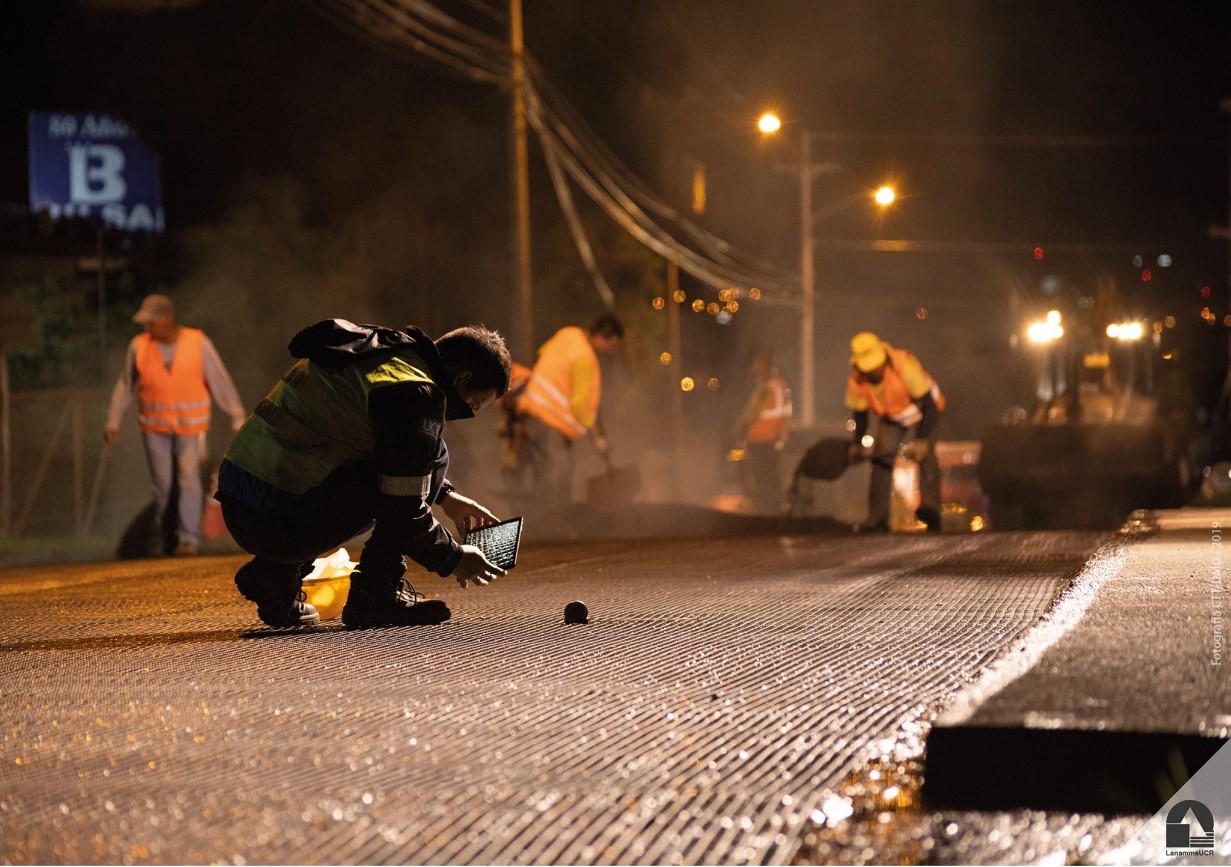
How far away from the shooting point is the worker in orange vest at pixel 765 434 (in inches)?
719

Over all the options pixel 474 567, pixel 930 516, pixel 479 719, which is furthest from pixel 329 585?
pixel 930 516

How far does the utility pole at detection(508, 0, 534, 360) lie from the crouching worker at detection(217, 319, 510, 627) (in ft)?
37.2

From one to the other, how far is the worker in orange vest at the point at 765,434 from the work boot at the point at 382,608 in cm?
1293

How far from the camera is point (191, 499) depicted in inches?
436

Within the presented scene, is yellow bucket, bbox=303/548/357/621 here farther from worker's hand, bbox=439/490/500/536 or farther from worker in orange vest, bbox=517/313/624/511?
worker in orange vest, bbox=517/313/624/511

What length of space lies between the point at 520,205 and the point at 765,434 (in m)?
3.88

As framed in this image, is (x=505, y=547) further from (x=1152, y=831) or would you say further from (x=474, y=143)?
(x=474, y=143)

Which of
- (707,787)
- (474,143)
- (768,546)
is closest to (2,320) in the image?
(474,143)

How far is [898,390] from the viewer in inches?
489

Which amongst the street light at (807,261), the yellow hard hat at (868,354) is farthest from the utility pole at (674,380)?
the yellow hard hat at (868,354)

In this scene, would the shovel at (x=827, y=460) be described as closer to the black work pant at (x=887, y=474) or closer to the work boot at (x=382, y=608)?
the black work pant at (x=887, y=474)

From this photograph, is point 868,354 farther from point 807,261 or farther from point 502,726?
point 807,261

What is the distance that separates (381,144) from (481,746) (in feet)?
67.8

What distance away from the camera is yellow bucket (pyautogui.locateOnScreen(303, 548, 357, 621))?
5.93 metres
